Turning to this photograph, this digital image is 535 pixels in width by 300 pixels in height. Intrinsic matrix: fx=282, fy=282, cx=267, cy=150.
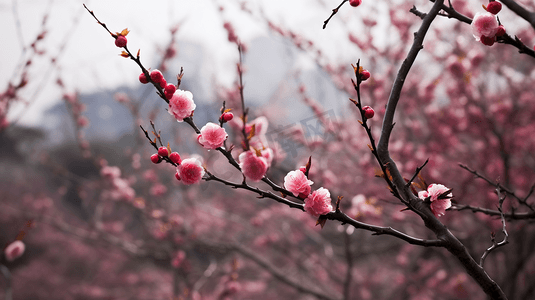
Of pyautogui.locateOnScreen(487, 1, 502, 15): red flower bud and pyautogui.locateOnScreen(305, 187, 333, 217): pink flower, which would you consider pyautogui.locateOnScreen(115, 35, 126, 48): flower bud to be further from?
pyautogui.locateOnScreen(487, 1, 502, 15): red flower bud

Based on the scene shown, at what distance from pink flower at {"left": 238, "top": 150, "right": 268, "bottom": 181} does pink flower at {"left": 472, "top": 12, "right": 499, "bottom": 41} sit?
129cm

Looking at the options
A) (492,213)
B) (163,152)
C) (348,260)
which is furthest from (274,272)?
(163,152)

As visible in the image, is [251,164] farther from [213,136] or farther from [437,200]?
[437,200]

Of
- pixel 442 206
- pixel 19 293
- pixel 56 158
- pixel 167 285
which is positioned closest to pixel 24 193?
pixel 56 158

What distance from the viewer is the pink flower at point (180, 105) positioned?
51.1 inches

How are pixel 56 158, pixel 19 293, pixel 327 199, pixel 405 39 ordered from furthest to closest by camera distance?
pixel 56 158
pixel 19 293
pixel 405 39
pixel 327 199

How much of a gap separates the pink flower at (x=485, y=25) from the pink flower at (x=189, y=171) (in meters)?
1.53

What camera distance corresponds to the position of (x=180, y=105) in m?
1.30

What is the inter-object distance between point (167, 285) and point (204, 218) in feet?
8.77

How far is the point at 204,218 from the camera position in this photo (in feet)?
32.9

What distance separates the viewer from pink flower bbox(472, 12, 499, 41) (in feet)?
4.55

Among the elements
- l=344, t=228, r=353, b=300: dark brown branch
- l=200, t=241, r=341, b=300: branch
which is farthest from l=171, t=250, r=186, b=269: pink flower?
l=344, t=228, r=353, b=300: dark brown branch

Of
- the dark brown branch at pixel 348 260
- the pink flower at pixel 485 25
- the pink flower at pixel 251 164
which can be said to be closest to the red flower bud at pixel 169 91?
the pink flower at pixel 251 164

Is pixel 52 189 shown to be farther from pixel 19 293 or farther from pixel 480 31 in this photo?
pixel 480 31
